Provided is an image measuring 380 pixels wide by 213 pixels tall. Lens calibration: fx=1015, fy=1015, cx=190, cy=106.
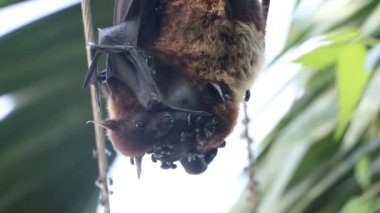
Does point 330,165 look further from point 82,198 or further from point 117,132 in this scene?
point 117,132

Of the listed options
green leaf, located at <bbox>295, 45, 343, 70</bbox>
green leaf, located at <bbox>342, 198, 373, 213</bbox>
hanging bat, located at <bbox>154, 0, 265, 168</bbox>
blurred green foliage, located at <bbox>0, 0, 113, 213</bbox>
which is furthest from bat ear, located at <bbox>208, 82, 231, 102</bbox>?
blurred green foliage, located at <bbox>0, 0, 113, 213</bbox>

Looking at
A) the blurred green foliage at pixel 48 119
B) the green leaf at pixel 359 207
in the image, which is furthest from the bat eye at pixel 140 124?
the blurred green foliage at pixel 48 119

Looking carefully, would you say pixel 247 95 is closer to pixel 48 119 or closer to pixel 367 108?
pixel 367 108

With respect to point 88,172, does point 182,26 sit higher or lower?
higher

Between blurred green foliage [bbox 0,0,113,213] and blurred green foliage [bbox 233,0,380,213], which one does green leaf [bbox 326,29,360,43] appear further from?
blurred green foliage [bbox 0,0,113,213]

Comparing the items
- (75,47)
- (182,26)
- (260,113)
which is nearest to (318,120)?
(260,113)

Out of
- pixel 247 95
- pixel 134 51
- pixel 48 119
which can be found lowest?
pixel 48 119

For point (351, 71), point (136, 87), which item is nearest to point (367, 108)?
point (351, 71)
